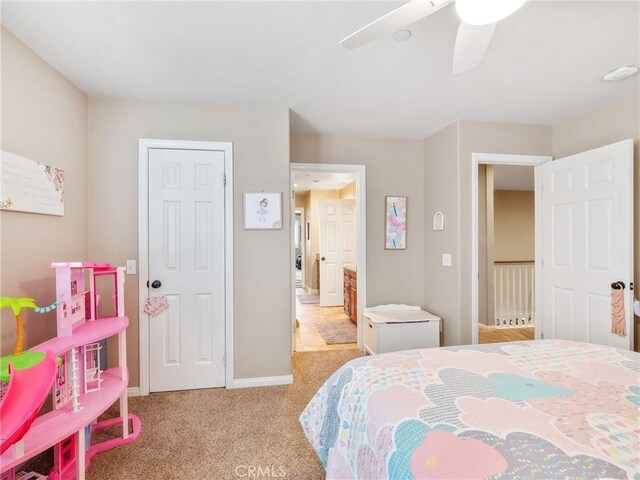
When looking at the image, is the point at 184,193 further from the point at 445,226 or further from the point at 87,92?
the point at 445,226

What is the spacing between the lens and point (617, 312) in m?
2.35

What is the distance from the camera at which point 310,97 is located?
8.15 feet

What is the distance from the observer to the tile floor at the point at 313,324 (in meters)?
3.69

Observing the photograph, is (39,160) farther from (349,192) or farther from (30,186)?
(349,192)

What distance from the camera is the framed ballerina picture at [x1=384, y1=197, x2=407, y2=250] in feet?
11.6

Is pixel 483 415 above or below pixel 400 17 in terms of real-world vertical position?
below

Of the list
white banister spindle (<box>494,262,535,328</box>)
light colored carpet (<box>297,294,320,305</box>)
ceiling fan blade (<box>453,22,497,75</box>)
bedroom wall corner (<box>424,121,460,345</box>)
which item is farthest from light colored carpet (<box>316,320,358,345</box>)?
ceiling fan blade (<box>453,22,497,75</box>)

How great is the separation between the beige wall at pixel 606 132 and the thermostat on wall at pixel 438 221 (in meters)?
1.23

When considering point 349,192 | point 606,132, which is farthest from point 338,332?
point 606,132

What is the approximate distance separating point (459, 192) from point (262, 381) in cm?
247

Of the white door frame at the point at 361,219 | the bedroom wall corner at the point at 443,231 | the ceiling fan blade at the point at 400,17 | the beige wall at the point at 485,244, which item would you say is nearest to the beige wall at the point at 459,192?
the bedroom wall corner at the point at 443,231

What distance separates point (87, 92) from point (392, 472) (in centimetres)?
307

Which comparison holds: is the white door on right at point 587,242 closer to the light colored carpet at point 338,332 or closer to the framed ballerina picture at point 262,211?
the light colored carpet at point 338,332

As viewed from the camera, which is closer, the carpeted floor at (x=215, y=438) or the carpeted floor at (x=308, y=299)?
the carpeted floor at (x=215, y=438)
